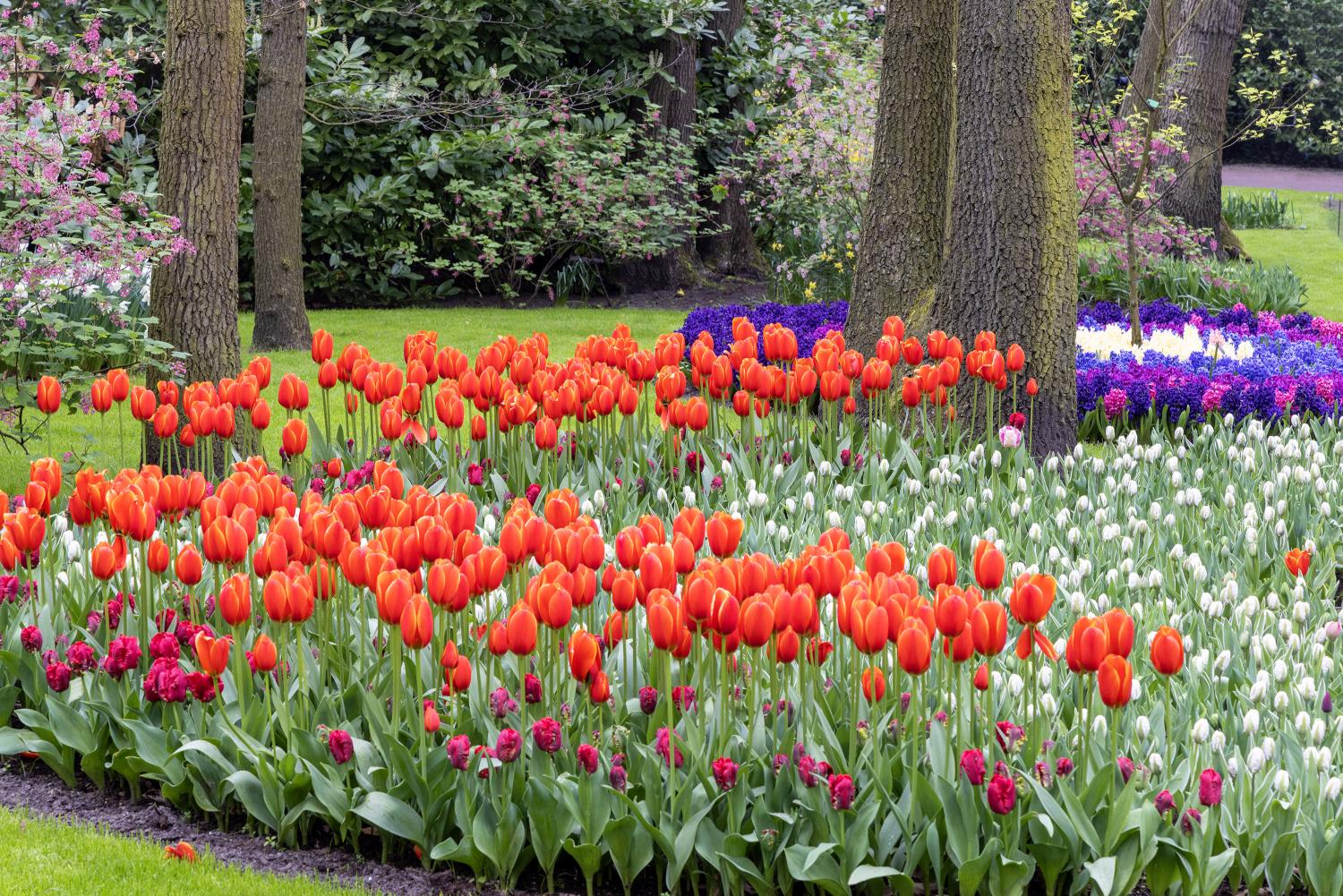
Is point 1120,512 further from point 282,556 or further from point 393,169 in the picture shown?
point 393,169

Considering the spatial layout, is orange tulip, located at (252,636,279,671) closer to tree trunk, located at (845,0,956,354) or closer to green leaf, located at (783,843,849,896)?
green leaf, located at (783,843,849,896)

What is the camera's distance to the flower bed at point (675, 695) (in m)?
3.07

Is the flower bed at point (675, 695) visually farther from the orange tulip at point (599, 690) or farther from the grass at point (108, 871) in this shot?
the grass at point (108, 871)

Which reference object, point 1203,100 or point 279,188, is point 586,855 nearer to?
point 279,188

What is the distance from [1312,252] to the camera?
60.4 feet

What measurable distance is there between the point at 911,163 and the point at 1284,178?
24722mm

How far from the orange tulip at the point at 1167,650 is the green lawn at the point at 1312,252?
11.9 metres

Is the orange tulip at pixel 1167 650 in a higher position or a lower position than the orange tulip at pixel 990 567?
lower

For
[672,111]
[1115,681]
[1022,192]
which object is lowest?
[1115,681]

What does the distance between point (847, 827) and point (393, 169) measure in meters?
11.9

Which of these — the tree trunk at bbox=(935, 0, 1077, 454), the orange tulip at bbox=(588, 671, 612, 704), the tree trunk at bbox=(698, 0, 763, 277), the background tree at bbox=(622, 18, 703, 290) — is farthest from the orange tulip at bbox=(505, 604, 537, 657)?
the tree trunk at bbox=(698, 0, 763, 277)

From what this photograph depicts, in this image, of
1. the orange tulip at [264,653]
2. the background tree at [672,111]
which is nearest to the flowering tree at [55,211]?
A: the orange tulip at [264,653]

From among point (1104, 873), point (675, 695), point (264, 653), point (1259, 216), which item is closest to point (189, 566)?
point (264, 653)

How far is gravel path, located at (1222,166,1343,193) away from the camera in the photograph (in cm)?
2816
